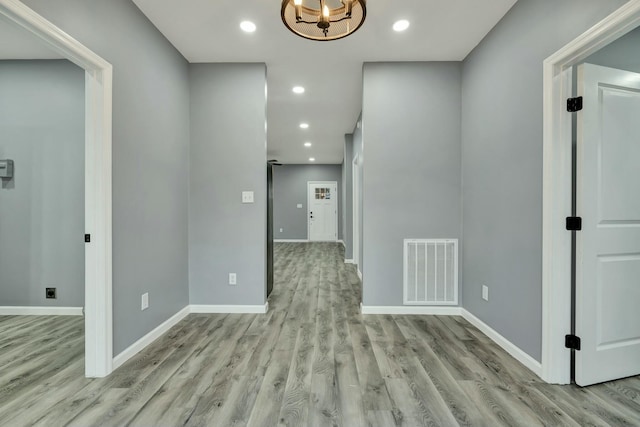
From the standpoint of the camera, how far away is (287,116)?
495 cm

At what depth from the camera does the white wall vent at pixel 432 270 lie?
3059 millimetres

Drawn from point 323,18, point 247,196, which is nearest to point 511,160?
point 323,18

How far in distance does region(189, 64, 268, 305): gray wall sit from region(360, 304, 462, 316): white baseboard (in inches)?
46.1

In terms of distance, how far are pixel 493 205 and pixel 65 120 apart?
14.1ft

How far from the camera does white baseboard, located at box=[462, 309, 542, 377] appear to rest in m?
1.94

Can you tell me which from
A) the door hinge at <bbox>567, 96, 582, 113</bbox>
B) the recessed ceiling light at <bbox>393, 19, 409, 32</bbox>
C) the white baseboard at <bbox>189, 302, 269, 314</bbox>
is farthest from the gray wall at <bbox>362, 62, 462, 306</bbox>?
the door hinge at <bbox>567, 96, 582, 113</bbox>

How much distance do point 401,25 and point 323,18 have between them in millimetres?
1254

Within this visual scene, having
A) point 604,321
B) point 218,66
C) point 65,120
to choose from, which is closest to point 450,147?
point 604,321

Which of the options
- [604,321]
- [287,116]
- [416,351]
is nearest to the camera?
[604,321]

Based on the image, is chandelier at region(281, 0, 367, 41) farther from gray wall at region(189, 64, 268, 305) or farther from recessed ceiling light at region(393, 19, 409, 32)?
gray wall at region(189, 64, 268, 305)

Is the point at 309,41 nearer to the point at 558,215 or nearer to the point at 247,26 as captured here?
the point at 247,26

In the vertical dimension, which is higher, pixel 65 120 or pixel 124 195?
pixel 65 120

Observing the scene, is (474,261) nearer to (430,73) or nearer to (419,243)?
(419,243)

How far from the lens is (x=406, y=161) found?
3.07 metres
